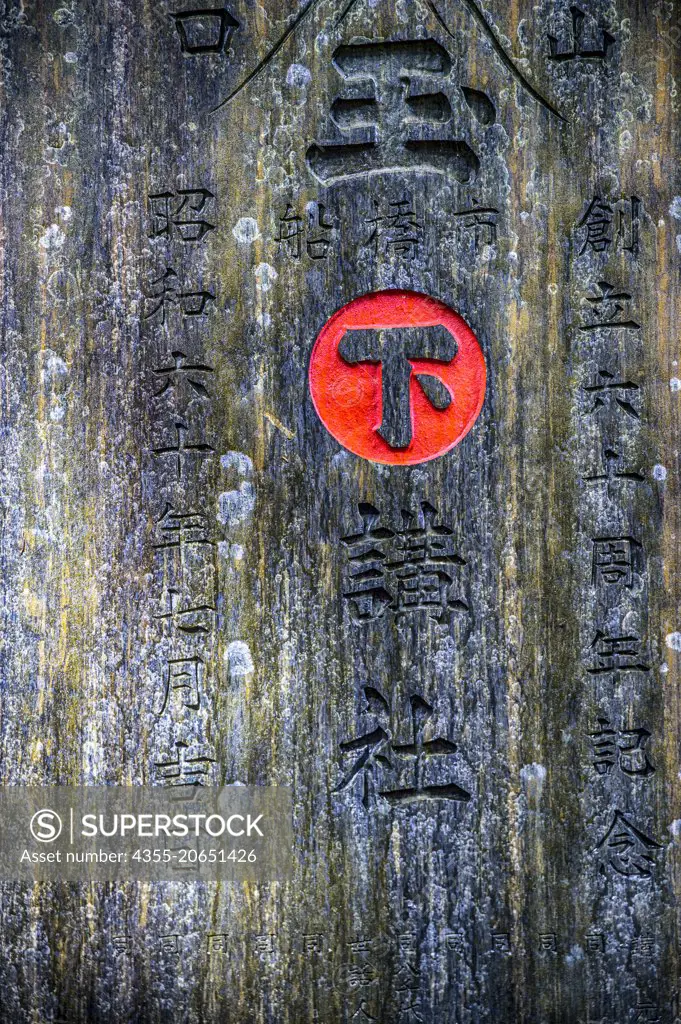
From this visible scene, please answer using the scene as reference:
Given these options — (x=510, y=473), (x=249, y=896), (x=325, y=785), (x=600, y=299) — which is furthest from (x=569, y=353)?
(x=249, y=896)

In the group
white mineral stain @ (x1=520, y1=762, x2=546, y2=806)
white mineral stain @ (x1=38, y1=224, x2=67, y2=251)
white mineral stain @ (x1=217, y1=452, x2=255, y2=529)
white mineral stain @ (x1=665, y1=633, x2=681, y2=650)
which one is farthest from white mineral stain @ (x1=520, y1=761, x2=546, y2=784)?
white mineral stain @ (x1=38, y1=224, x2=67, y2=251)

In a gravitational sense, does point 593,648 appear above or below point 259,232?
below

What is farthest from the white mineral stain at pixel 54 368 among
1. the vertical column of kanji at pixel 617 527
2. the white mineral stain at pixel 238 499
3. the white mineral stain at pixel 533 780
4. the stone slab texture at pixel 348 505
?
the white mineral stain at pixel 533 780

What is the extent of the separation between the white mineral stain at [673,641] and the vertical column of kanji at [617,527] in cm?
3

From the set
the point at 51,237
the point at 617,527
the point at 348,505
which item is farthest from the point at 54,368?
the point at 617,527

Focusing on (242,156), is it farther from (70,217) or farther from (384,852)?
(384,852)

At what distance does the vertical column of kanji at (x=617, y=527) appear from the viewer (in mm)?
2168

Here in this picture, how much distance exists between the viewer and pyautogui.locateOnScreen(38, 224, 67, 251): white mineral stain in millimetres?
2318

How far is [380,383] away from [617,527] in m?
0.64

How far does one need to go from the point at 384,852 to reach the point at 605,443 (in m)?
1.07

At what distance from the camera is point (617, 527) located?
7.33 ft

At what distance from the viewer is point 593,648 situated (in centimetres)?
221

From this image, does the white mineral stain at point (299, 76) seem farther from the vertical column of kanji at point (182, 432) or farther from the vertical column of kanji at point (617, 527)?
the vertical column of kanji at point (617, 527)

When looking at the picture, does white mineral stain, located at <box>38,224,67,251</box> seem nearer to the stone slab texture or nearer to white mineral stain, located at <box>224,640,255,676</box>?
the stone slab texture
